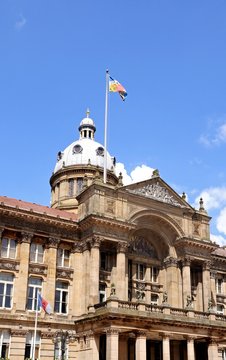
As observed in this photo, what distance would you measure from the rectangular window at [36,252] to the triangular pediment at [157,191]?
1031 centimetres

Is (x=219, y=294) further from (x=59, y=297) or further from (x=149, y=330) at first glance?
(x=59, y=297)

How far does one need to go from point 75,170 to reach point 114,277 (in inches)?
945

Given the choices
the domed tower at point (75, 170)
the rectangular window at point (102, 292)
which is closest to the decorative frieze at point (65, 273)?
the rectangular window at point (102, 292)

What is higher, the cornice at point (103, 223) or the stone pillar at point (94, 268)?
the cornice at point (103, 223)

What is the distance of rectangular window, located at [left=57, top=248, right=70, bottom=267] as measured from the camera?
4631cm

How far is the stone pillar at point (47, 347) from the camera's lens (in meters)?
41.9

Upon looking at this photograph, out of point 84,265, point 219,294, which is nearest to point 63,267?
point 84,265

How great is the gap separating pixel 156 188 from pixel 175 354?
55.1 feet

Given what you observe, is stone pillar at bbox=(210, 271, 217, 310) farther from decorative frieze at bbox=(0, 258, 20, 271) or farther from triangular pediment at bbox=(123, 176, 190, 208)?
decorative frieze at bbox=(0, 258, 20, 271)

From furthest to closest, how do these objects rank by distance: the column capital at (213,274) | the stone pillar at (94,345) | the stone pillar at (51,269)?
the column capital at (213,274), the stone pillar at (51,269), the stone pillar at (94,345)

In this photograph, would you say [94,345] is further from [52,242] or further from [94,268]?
[52,242]

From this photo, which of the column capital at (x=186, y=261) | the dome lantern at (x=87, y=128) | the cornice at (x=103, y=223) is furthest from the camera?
the dome lantern at (x=87, y=128)

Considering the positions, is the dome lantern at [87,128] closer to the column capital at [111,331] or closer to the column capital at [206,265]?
the column capital at [206,265]

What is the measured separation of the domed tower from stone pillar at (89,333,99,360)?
2249 cm
